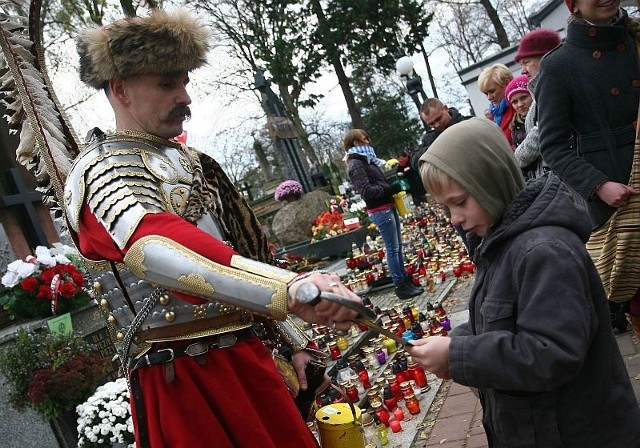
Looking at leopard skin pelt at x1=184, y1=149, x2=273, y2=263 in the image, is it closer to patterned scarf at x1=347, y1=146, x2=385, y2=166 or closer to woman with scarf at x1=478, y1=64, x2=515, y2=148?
woman with scarf at x1=478, y1=64, x2=515, y2=148

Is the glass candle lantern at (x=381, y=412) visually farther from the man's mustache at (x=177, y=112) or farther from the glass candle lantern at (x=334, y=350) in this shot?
the man's mustache at (x=177, y=112)

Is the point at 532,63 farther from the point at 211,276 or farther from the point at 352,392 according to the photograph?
the point at 211,276

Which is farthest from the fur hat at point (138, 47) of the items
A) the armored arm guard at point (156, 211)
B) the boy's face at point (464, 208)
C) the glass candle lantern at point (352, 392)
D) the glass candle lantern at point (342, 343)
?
the glass candle lantern at point (342, 343)

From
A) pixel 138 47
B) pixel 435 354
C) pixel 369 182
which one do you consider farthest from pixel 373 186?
pixel 435 354

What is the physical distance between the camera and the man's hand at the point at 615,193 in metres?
2.77

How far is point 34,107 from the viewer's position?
8.25 feet

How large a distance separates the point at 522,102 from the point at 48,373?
4.15m

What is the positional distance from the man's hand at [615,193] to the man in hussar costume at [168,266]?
5.51 ft

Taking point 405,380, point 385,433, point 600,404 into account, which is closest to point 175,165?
point 600,404

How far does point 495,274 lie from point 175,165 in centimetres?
116

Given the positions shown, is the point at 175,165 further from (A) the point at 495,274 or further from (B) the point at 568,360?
(B) the point at 568,360

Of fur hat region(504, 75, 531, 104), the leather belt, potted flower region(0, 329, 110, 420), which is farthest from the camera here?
fur hat region(504, 75, 531, 104)

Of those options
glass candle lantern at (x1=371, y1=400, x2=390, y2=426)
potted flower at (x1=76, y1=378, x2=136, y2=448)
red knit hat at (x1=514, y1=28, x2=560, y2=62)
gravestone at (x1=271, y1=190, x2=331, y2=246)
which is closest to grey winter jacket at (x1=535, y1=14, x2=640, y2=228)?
red knit hat at (x1=514, y1=28, x2=560, y2=62)

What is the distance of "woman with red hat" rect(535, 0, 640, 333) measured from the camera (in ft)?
9.21
